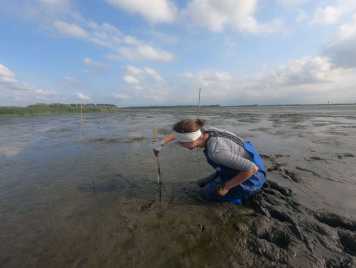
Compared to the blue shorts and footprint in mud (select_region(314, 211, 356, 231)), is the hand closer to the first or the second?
the blue shorts

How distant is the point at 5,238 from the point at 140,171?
3.48m

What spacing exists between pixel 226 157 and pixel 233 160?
0.41ft

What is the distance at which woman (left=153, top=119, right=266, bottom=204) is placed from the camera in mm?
3430

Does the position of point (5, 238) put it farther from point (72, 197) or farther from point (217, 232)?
point (217, 232)

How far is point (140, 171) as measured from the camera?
6.30 meters

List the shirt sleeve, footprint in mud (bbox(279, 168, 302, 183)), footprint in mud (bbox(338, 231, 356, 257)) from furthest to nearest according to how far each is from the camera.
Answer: footprint in mud (bbox(279, 168, 302, 183)) < the shirt sleeve < footprint in mud (bbox(338, 231, 356, 257))

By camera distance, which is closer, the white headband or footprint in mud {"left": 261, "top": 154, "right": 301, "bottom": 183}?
the white headband

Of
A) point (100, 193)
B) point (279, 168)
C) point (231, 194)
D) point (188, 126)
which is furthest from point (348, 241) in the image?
point (100, 193)

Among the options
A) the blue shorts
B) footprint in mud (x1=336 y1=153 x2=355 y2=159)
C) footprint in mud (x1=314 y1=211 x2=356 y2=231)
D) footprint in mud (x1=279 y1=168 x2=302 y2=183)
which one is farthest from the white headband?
footprint in mud (x1=336 y1=153 x2=355 y2=159)

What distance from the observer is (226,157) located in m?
3.42

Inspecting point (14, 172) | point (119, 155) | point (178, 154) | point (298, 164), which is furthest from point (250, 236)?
point (14, 172)

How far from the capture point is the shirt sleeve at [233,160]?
339 centimetres

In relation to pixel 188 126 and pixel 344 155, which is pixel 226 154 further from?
pixel 344 155

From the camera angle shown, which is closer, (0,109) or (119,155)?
(119,155)
